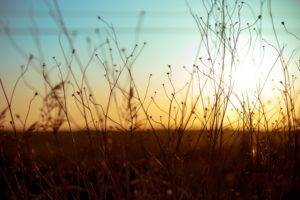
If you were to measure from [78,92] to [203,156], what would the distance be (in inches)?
38.0

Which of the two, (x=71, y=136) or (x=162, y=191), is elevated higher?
(x=71, y=136)

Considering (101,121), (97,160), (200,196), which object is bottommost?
(200,196)

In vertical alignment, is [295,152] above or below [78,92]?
below

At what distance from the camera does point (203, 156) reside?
134 inches

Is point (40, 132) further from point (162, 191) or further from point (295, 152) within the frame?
point (295, 152)

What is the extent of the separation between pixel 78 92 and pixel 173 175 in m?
0.88

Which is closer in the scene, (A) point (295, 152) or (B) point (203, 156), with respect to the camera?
(B) point (203, 156)

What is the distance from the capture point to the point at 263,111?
12.4ft

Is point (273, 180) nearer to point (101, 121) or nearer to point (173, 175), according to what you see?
point (173, 175)

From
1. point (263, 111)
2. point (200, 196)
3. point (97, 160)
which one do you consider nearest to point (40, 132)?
point (97, 160)

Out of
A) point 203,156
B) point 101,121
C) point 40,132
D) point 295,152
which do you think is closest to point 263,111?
point 295,152

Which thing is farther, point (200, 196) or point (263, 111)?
point (263, 111)

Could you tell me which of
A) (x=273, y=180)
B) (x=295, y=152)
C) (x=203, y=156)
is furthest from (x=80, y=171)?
(x=295, y=152)

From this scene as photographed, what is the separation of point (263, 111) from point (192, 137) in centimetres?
58
